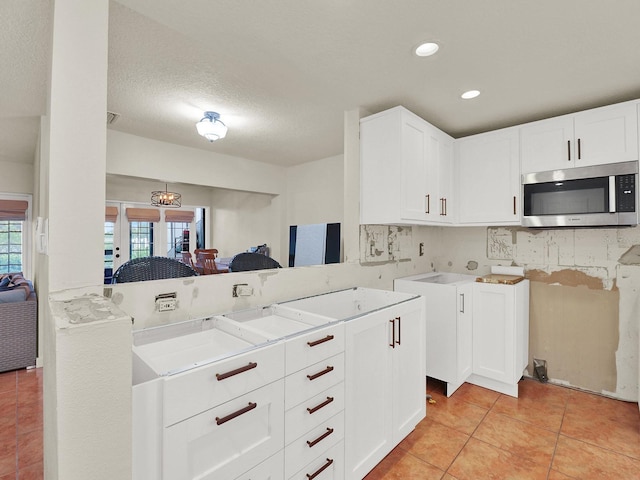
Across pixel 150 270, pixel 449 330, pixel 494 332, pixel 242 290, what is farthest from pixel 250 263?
pixel 494 332

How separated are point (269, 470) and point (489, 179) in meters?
2.75

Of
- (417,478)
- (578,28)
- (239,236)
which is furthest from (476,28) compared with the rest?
(239,236)

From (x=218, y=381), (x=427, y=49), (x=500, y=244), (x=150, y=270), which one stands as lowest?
(x=218, y=381)

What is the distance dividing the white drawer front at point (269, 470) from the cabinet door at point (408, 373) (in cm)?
84

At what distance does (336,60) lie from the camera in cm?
185

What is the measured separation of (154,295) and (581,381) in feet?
11.1

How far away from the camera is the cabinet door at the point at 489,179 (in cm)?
267

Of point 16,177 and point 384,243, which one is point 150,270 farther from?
point 16,177

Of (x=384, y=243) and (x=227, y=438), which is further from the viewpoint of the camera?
(x=384, y=243)

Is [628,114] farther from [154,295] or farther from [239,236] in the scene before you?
[239,236]

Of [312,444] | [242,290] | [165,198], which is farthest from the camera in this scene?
[165,198]

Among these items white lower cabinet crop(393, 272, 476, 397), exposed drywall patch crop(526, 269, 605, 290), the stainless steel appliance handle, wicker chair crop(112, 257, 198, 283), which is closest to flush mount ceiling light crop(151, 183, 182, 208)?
wicker chair crop(112, 257, 198, 283)

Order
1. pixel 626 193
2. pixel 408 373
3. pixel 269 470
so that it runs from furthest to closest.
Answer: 1. pixel 626 193
2. pixel 408 373
3. pixel 269 470

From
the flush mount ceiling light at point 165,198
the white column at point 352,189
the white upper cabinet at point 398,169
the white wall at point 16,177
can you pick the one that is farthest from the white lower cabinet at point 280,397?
the white wall at point 16,177
